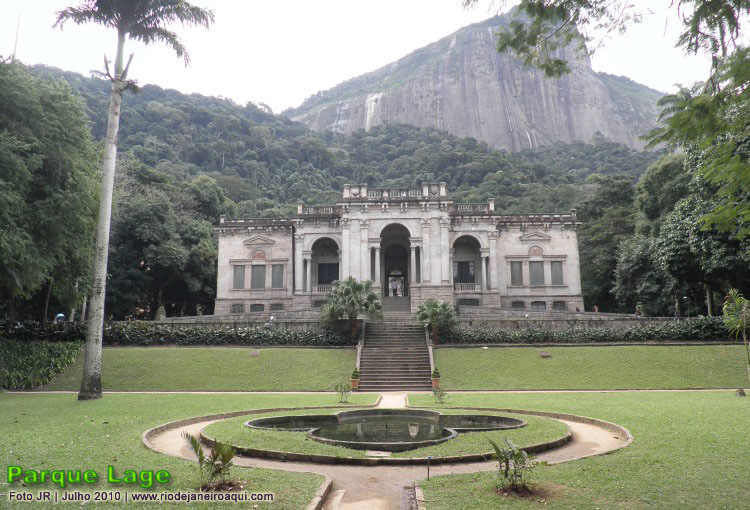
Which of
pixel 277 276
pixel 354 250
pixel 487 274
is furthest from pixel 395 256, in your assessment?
pixel 277 276

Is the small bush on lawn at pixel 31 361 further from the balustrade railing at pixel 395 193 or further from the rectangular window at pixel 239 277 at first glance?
the balustrade railing at pixel 395 193

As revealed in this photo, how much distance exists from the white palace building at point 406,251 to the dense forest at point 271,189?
4135 mm

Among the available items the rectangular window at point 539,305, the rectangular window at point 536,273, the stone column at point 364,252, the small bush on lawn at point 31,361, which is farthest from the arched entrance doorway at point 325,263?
the small bush on lawn at point 31,361

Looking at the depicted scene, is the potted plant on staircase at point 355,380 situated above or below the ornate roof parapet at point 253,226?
below

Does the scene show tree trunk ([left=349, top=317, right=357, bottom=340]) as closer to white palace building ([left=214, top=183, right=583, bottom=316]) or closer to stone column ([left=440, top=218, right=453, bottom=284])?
white palace building ([left=214, top=183, right=583, bottom=316])

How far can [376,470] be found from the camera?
8492mm

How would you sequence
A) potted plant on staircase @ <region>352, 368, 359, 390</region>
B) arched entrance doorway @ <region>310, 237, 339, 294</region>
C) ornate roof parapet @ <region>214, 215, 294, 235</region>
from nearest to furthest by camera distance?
potted plant on staircase @ <region>352, 368, 359, 390</region>
ornate roof parapet @ <region>214, 215, 294, 235</region>
arched entrance doorway @ <region>310, 237, 339, 294</region>

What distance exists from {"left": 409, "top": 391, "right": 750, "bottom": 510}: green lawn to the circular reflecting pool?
8.34 ft

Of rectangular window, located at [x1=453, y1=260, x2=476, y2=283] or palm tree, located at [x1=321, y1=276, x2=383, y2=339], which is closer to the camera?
palm tree, located at [x1=321, y1=276, x2=383, y2=339]

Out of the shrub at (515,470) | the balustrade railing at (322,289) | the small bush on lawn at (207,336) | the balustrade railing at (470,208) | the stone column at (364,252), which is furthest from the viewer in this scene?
the balustrade railing at (470,208)

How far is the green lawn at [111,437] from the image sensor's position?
6.95 meters

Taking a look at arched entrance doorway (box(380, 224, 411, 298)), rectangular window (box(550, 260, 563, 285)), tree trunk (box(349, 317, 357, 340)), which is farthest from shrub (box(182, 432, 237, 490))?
rectangular window (box(550, 260, 563, 285))

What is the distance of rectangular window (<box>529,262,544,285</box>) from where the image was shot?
43.5 m

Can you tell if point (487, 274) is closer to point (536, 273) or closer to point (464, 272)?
point (464, 272)
